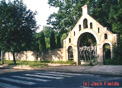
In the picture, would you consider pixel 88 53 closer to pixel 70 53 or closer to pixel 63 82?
pixel 70 53

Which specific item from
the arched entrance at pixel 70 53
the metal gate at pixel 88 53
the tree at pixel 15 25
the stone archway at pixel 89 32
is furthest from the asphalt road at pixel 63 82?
the tree at pixel 15 25

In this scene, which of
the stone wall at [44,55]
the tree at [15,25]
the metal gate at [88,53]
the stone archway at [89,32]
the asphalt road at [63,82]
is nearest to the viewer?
the asphalt road at [63,82]

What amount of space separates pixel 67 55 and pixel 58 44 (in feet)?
27.5

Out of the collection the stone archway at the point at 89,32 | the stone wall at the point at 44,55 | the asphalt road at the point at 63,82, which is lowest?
the asphalt road at the point at 63,82

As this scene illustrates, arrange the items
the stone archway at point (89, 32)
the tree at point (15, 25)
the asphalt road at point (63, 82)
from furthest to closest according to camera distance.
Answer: the tree at point (15, 25)
the stone archway at point (89, 32)
the asphalt road at point (63, 82)

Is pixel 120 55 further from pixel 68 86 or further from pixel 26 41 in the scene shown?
pixel 26 41

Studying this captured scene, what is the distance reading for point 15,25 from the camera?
933 inches

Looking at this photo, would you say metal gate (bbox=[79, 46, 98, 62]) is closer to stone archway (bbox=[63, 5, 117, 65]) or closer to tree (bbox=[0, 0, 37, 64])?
stone archway (bbox=[63, 5, 117, 65])

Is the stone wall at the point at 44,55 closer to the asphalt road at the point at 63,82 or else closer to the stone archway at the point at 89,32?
the stone archway at the point at 89,32

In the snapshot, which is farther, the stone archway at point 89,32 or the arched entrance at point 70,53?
the arched entrance at point 70,53

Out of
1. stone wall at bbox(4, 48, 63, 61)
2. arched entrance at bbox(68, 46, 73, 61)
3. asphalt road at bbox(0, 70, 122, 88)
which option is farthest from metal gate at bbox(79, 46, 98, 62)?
asphalt road at bbox(0, 70, 122, 88)

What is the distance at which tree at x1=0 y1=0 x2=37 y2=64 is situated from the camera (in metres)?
23.6

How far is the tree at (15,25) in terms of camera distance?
23.6m

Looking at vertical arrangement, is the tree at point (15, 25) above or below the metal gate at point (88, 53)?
above
